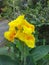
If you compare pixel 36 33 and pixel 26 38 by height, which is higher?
pixel 26 38

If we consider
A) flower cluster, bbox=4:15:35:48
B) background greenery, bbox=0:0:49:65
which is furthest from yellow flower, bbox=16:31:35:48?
background greenery, bbox=0:0:49:65

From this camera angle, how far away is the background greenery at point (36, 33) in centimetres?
186

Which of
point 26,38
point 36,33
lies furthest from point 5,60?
point 36,33

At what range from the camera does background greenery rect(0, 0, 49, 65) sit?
6.10ft

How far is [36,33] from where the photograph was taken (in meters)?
3.17

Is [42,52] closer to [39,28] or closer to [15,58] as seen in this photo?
[15,58]

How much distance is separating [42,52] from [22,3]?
398cm

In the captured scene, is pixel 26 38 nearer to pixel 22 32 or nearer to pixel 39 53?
pixel 22 32

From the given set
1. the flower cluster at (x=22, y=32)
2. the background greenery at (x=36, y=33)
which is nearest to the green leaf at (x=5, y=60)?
the background greenery at (x=36, y=33)

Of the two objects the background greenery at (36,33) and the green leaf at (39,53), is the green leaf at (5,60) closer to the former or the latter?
the background greenery at (36,33)

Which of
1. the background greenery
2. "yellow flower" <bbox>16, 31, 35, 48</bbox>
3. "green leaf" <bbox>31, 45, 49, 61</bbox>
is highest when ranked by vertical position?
"yellow flower" <bbox>16, 31, 35, 48</bbox>

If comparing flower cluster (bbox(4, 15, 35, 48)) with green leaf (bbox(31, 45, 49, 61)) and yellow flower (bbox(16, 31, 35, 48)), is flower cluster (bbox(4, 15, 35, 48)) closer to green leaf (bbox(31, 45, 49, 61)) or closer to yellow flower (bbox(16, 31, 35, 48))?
yellow flower (bbox(16, 31, 35, 48))

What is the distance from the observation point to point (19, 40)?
1.71 metres

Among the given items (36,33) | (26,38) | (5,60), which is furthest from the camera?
(36,33)
